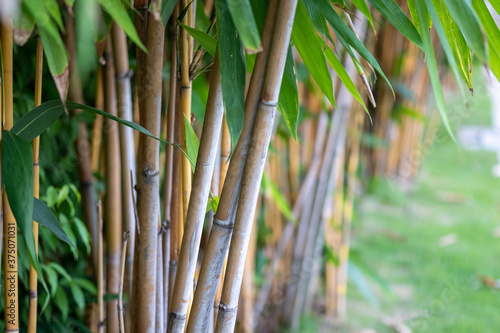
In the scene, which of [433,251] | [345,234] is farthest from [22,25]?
[433,251]

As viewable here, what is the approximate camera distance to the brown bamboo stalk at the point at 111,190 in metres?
0.60

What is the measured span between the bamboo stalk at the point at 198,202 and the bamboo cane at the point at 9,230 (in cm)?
15

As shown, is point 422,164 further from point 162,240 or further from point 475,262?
point 162,240

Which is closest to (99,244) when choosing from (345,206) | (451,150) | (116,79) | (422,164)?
(116,79)

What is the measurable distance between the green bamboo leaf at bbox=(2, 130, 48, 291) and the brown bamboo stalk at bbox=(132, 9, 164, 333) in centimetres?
11

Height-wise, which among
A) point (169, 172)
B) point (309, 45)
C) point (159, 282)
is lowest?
point (159, 282)

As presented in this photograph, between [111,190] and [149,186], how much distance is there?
9.8 inches

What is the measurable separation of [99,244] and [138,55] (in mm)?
217

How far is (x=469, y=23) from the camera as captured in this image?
303 millimetres

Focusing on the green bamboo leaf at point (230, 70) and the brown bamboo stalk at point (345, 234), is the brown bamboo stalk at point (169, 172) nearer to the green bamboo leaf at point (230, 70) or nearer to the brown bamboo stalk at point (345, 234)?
the green bamboo leaf at point (230, 70)

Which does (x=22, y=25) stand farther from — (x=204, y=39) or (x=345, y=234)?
(x=345, y=234)

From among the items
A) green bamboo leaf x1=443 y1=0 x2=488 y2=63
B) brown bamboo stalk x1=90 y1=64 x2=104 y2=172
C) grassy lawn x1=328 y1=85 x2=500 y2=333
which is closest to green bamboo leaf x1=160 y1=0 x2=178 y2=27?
green bamboo leaf x1=443 y1=0 x2=488 y2=63

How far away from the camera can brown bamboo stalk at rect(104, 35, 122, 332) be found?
0.60 m

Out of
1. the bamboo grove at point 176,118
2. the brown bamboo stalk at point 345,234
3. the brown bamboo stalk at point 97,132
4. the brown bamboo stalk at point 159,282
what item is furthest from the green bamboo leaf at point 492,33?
the brown bamboo stalk at point 345,234
